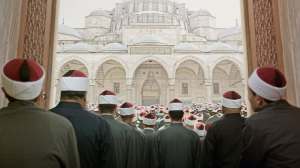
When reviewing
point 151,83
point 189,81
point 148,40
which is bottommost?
point 151,83

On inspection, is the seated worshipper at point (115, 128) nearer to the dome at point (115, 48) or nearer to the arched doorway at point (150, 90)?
the dome at point (115, 48)

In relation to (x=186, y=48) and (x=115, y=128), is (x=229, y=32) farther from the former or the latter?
(x=115, y=128)

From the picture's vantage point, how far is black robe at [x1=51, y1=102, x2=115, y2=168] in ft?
6.93

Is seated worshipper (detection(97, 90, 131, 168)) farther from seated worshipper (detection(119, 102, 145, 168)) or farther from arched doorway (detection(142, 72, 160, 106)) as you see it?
arched doorway (detection(142, 72, 160, 106))

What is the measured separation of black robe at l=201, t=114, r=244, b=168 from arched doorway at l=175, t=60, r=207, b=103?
25.8 metres

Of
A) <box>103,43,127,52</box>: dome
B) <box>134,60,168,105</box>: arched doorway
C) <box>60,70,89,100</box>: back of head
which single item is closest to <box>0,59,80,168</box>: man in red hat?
<box>60,70,89,100</box>: back of head

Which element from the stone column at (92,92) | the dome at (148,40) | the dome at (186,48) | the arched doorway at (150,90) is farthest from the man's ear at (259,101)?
the arched doorway at (150,90)

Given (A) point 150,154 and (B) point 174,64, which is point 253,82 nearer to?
(A) point 150,154

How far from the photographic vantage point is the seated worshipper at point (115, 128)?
3.00 meters

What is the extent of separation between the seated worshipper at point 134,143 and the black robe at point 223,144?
2.58 feet

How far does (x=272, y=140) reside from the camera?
5.34ft

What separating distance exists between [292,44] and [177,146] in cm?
149

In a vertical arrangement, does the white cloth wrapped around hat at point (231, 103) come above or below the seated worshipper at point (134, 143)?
above

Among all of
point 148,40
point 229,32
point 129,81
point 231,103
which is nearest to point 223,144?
point 231,103
